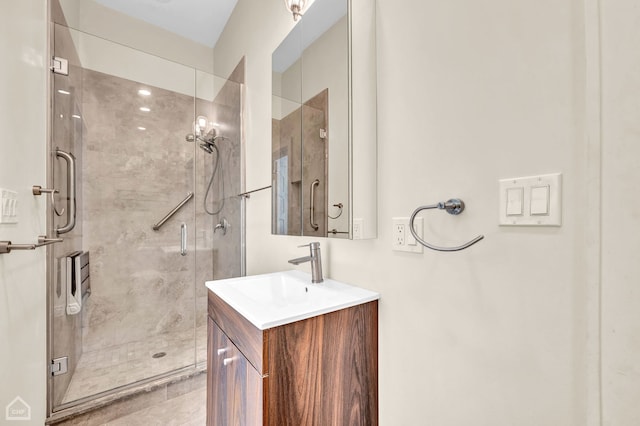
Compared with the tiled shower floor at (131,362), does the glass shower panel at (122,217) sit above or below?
above

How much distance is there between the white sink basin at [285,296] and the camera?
0.84 metres

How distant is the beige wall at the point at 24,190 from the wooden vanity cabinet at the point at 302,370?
808 millimetres

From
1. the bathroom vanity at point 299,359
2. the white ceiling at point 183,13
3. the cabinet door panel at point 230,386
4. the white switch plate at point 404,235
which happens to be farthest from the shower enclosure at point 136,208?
the white switch plate at point 404,235

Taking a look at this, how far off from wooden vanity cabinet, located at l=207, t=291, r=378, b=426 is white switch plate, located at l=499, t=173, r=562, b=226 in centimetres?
56

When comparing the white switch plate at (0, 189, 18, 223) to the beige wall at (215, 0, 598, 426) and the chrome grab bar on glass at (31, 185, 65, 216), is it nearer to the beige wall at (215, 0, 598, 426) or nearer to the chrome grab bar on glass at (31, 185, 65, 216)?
the chrome grab bar on glass at (31, 185, 65, 216)

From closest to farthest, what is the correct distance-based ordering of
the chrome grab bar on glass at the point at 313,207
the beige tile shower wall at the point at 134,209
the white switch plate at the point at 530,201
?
1. the white switch plate at the point at 530,201
2. the chrome grab bar on glass at the point at 313,207
3. the beige tile shower wall at the point at 134,209

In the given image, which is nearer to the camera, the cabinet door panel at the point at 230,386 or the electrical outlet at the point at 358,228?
the cabinet door panel at the point at 230,386

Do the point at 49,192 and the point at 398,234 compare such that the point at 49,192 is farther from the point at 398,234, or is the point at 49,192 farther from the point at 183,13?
the point at 183,13

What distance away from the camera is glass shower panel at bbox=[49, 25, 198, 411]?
5.73 feet

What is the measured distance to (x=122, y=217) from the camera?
7.32ft

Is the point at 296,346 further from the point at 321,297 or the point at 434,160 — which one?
the point at 434,160

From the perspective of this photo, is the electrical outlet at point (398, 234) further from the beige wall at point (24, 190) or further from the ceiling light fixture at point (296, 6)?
the beige wall at point (24, 190)

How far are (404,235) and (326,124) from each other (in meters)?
0.66

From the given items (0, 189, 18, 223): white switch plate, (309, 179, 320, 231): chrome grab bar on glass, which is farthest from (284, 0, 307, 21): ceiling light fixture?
(0, 189, 18, 223): white switch plate
